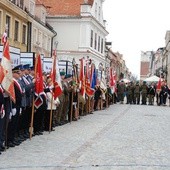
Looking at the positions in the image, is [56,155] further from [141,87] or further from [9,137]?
[141,87]

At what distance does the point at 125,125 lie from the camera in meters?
16.8

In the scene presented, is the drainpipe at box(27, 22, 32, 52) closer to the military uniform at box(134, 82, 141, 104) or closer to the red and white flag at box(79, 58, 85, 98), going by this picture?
the military uniform at box(134, 82, 141, 104)

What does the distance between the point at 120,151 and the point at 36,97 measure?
3328 mm


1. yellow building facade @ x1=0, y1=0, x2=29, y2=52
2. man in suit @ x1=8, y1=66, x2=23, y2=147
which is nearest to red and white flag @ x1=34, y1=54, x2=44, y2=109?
man in suit @ x1=8, y1=66, x2=23, y2=147

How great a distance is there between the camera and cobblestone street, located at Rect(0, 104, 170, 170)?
8633 millimetres

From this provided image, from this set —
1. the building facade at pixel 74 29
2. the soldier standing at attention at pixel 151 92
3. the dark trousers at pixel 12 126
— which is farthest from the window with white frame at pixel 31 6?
the dark trousers at pixel 12 126

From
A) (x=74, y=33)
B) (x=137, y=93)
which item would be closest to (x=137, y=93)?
(x=137, y=93)

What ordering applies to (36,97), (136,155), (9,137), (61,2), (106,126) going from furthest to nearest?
(61,2) < (106,126) < (36,97) < (9,137) < (136,155)

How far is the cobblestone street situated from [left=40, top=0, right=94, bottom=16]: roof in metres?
37.7

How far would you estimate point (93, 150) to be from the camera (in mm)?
10445

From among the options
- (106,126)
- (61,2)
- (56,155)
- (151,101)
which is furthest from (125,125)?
(61,2)

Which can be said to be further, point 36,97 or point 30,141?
point 36,97

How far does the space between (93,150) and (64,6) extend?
44.0 meters

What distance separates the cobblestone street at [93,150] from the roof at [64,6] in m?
37.7
